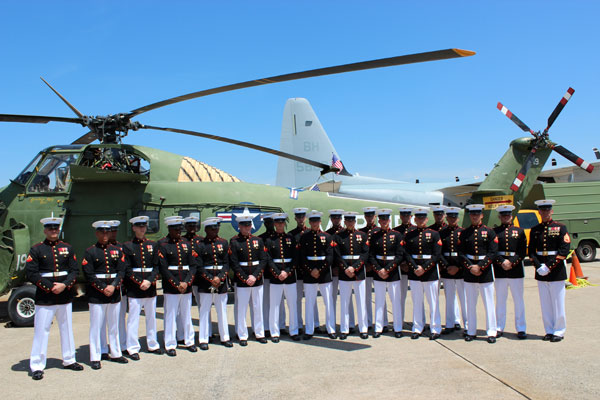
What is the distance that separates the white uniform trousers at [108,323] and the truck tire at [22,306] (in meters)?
2.73

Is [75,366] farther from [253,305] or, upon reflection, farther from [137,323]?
[253,305]

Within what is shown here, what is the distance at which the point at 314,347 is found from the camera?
5590 mm

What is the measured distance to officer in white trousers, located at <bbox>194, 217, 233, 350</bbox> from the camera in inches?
224

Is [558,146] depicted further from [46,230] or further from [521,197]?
[46,230]

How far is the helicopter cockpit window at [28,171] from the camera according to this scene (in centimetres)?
808

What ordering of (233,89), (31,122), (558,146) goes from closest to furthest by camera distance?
(233,89)
(31,122)
(558,146)

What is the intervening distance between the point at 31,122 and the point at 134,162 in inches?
74.2

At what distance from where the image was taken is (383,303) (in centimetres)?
611

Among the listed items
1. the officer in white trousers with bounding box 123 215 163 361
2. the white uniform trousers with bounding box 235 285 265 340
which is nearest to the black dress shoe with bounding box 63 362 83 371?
the officer in white trousers with bounding box 123 215 163 361

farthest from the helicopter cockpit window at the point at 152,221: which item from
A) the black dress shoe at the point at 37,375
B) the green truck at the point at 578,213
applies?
the green truck at the point at 578,213

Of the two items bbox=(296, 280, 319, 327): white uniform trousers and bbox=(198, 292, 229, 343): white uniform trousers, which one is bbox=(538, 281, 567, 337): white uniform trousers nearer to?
bbox=(296, 280, 319, 327): white uniform trousers

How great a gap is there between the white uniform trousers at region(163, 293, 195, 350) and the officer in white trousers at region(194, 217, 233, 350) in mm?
155

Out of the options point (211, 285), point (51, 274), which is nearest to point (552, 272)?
point (211, 285)

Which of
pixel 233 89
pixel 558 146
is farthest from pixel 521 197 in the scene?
pixel 233 89
